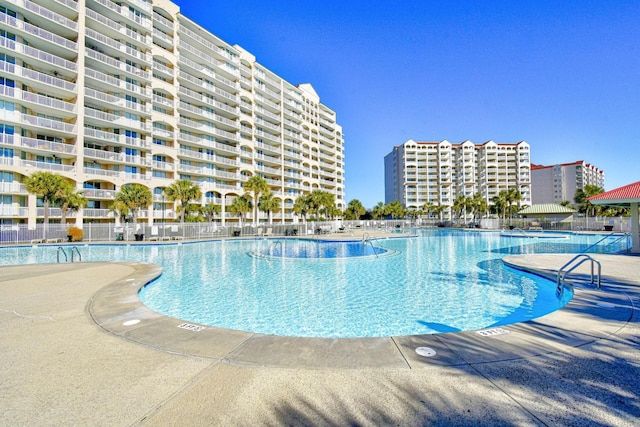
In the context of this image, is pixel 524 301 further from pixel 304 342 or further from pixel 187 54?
pixel 187 54

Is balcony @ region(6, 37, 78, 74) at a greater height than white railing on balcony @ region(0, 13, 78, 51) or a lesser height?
lesser

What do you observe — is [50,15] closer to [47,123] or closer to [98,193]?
[47,123]

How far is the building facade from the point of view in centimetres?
10638

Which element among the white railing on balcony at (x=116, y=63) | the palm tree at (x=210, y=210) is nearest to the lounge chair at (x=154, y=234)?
the palm tree at (x=210, y=210)

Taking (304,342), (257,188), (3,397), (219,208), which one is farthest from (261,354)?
(219,208)

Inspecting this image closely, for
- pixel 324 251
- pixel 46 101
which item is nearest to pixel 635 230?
pixel 324 251

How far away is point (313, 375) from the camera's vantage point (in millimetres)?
3363

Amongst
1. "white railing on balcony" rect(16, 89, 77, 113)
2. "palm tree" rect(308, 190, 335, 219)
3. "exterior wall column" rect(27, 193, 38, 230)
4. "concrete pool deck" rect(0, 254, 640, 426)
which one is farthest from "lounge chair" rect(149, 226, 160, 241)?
"concrete pool deck" rect(0, 254, 640, 426)

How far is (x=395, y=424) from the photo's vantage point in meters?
2.50

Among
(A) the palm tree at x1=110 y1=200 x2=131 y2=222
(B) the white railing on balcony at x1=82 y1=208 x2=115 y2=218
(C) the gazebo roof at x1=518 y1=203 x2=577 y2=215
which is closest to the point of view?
(A) the palm tree at x1=110 y1=200 x2=131 y2=222

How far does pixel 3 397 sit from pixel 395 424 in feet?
13.0

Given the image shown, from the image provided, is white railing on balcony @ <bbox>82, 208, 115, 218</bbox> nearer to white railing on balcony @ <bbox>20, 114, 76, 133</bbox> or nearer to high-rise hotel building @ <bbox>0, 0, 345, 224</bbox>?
high-rise hotel building @ <bbox>0, 0, 345, 224</bbox>

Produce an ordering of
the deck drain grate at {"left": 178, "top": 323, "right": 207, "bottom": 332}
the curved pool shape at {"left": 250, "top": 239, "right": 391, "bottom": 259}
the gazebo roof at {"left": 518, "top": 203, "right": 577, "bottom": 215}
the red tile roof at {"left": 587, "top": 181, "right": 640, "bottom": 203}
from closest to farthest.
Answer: the deck drain grate at {"left": 178, "top": 323, "right": 207, "bottom": 332} → the red tile roof at {"left": 587, "top": 181, "right": 640, "bottom": 203} → the curved pool shape at {"left": 250, "top": 239, "right": 391, "bottom": 259} → the gazebo roof at {"left": 518, "top": 203, "right": 577, "bottom": 215}

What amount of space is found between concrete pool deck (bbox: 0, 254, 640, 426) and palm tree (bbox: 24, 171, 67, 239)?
2871cm
